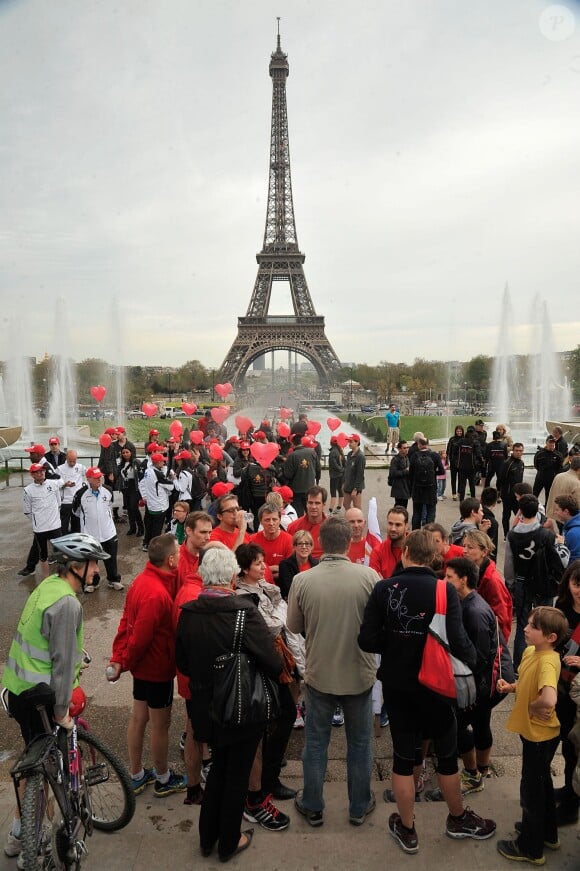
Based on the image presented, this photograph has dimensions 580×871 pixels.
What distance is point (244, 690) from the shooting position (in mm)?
3039

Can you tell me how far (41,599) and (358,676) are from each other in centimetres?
187

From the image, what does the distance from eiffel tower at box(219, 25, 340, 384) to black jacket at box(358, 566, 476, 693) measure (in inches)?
2456

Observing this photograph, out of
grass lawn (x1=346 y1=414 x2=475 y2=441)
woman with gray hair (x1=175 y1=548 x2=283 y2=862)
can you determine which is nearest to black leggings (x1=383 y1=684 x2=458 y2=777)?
woman with gray hair (x1=175 y1=548 x2=283 y2=862)

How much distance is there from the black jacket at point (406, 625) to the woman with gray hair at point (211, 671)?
0.60 m

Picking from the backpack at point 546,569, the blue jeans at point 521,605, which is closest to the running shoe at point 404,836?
the blue jeans at point 521,605

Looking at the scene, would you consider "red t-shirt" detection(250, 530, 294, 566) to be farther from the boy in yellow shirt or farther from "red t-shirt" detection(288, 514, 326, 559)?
the boy in yellow shirt

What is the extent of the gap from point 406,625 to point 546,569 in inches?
104

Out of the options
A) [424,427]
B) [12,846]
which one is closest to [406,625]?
[12,846]

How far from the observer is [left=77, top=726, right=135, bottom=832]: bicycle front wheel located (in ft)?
11.0

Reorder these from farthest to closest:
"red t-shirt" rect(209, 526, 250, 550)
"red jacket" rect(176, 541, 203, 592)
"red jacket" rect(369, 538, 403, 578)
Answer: "red t-shirt" rect(209, 526, 250, 550) < "red jacket" rect(369, 538, 403, 578) < "red jacket" rect(176, 541, 203, 592)

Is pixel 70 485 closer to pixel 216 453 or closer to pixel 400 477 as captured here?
pixel 216 453

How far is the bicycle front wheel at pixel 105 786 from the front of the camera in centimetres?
335

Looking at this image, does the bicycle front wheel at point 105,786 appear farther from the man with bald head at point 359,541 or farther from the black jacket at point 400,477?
the black jacket at point 400,477

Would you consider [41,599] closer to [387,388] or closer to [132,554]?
[132,554]
